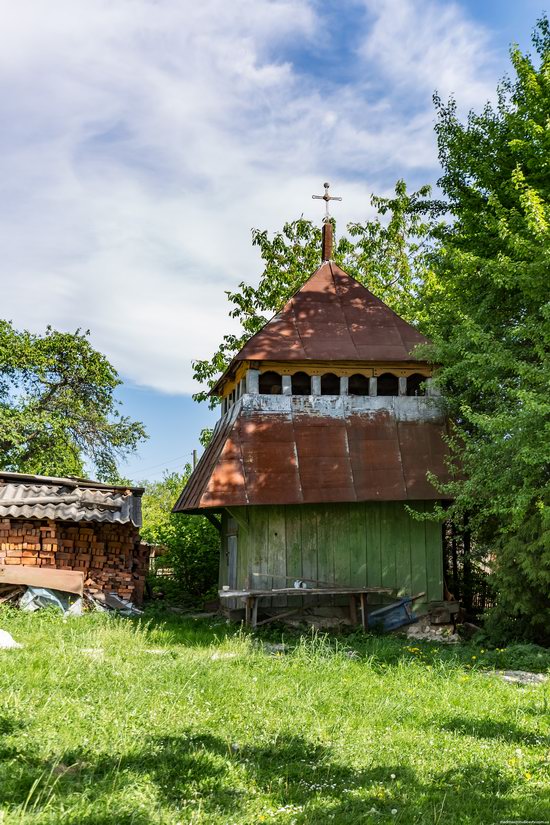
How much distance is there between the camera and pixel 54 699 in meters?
5.79

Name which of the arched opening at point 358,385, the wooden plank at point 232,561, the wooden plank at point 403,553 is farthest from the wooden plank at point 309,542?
the arched opening at point 358,385

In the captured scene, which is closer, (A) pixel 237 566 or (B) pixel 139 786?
(B) pixel 139 786

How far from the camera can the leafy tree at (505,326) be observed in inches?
413

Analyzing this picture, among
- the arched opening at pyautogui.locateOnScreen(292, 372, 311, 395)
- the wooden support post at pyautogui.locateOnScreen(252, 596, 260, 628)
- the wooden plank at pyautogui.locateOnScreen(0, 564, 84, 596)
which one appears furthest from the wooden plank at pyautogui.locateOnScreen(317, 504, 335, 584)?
Answer: the wooden plank at pyautogui.locateOnScreen(0, 564, 84, 596)

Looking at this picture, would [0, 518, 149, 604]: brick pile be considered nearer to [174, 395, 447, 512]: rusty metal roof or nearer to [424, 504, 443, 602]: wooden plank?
[174, 395, 447, 512]: rusty metal roof

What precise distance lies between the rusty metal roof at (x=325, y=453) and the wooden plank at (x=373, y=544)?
692 mm

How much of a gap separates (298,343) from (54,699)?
9205 millimetres

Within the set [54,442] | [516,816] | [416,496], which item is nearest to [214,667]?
[516,816]

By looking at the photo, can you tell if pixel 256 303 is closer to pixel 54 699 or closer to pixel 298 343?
pixel 298 343

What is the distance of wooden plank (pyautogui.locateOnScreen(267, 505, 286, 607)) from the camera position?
12680 mm

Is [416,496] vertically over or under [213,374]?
under

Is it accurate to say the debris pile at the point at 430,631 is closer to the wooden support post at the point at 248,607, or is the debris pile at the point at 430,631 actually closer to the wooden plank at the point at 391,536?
the wooden plank at the point at 391,536

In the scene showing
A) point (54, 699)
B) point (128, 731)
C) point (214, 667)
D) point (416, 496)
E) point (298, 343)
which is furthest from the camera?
point (298, 343)

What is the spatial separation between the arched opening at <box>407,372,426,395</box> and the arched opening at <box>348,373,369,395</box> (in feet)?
2.88
